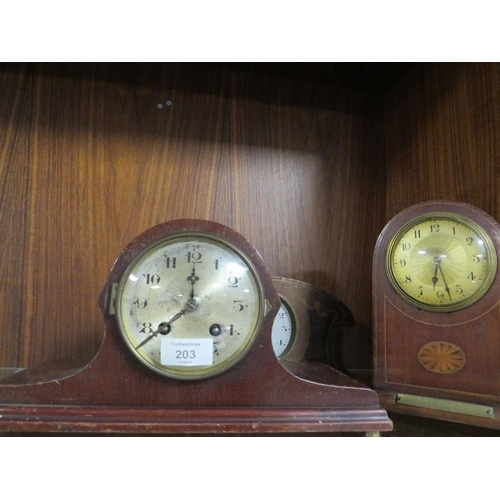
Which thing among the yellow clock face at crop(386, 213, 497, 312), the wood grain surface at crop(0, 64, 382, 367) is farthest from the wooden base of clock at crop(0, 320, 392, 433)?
the wood grain surface at crop(0, 64, 382, 367)

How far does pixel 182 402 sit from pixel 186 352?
0.09 metres

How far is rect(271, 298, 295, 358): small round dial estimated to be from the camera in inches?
37.8

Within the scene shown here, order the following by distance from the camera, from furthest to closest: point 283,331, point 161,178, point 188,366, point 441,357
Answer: point 161,178 → point 283,331 → point 441,357 → point 188,366

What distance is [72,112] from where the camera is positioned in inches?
43.5

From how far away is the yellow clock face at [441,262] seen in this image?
2.52 feet

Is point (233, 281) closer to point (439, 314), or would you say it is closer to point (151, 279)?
point (151, 279)

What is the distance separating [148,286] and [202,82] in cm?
72

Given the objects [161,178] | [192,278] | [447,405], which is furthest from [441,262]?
[161,178]

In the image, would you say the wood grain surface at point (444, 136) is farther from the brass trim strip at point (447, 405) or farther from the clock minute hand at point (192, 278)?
the clock minute hand at point (192, 278)

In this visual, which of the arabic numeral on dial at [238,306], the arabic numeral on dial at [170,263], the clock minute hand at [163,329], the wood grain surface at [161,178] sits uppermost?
the wood grain surface at [161,178]

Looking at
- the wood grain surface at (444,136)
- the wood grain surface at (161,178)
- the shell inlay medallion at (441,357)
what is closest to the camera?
the shell inlay medallion at (441,357)

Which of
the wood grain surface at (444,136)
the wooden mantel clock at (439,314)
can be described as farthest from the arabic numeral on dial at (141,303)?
the wood grain surface at (444,136)

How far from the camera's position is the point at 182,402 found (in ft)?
2.20
